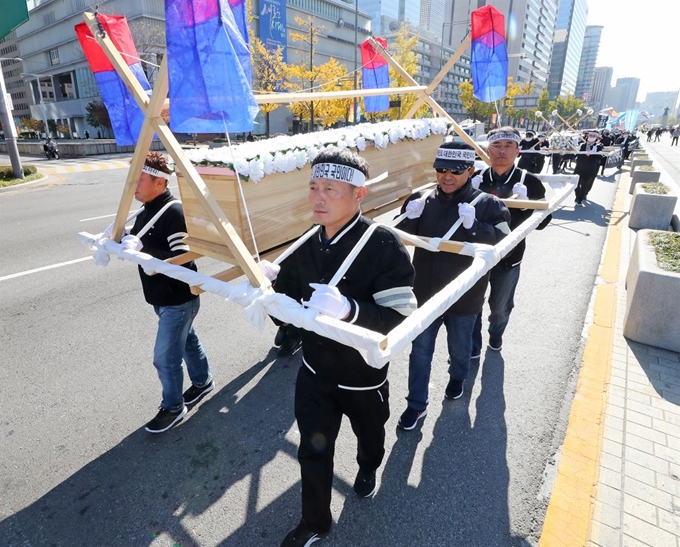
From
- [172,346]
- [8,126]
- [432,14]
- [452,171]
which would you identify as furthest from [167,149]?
[432,14]

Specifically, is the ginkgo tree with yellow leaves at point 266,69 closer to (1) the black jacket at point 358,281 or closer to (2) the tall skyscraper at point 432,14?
(1) the black jacket at point 358,281

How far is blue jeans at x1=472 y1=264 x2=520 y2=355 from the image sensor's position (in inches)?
158

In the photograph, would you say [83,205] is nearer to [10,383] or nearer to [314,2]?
[10,383]

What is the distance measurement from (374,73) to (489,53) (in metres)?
1.34

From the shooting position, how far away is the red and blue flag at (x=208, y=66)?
1.75 m

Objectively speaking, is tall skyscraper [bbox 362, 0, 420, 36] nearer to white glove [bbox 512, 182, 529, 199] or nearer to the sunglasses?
white glove [bbox 512, 182, 529, 199]

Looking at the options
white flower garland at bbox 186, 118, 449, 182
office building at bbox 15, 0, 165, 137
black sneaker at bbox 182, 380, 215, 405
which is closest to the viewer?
white flower garland at bbox 186, 118, 449, 182

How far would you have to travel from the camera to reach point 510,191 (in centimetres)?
409

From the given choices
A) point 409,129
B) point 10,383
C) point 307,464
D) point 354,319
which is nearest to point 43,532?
point 307,464

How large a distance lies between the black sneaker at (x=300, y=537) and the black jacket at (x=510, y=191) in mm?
2889

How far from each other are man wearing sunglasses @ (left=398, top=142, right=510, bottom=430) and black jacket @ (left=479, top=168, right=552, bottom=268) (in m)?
0.98

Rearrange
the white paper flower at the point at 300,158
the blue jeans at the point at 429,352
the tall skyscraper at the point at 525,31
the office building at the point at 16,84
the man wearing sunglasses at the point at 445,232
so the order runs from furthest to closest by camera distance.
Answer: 1. the tall skyscraper at the point at 525,31
2. the office building at the point at 16,84
3. the blue jeans at the point at 429,352
4. the man wearing sunglasses at the point at 445,232
5. the white paper flower at the point at 300,158

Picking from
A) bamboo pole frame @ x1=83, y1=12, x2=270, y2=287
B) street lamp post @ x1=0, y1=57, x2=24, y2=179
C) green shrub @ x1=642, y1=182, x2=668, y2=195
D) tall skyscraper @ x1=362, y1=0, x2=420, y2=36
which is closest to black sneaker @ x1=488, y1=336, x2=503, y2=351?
bamboo pole frame @ x1=83, y1=12, x2=270, y2=287

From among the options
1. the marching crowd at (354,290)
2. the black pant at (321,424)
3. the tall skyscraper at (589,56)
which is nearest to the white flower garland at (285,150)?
the marching crowd at (354,290)
